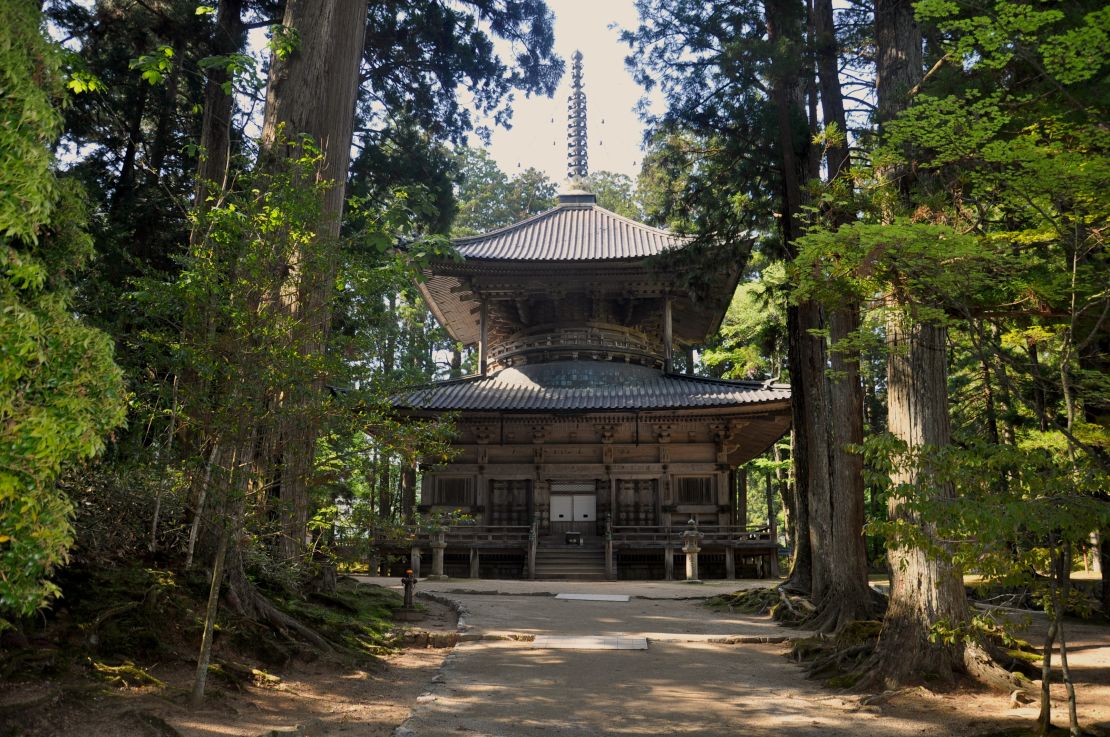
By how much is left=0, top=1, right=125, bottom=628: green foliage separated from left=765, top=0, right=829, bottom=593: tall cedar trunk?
9.59 meters

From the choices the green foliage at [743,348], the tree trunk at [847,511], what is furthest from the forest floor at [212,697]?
the green foliage at [743,348]

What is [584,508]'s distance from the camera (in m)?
22.5

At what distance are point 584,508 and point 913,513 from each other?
622 inches

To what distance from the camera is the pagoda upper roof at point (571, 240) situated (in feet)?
75.3

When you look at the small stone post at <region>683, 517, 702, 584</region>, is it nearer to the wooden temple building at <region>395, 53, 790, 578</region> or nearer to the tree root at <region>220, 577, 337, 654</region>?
the wooden temple building at <region>395, 53, 790, 578</region>

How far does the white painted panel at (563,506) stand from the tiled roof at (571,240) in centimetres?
671

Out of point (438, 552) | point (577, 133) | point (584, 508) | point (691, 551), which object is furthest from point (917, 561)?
point (577, 133)

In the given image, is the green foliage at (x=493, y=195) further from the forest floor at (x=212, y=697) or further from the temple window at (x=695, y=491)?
the forest floor at (x=212, y=697)

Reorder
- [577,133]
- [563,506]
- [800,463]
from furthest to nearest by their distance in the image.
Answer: [577,133] < [563,506] < [800,463]

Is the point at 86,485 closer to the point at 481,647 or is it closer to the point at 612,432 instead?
the point at 481,647

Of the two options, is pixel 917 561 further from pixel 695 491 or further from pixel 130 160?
pixel 695 491

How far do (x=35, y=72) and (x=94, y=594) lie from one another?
14.2 ft

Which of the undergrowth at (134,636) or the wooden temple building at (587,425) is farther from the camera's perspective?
the wooden temple building at (587,425)

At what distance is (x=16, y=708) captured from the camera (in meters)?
4.80
